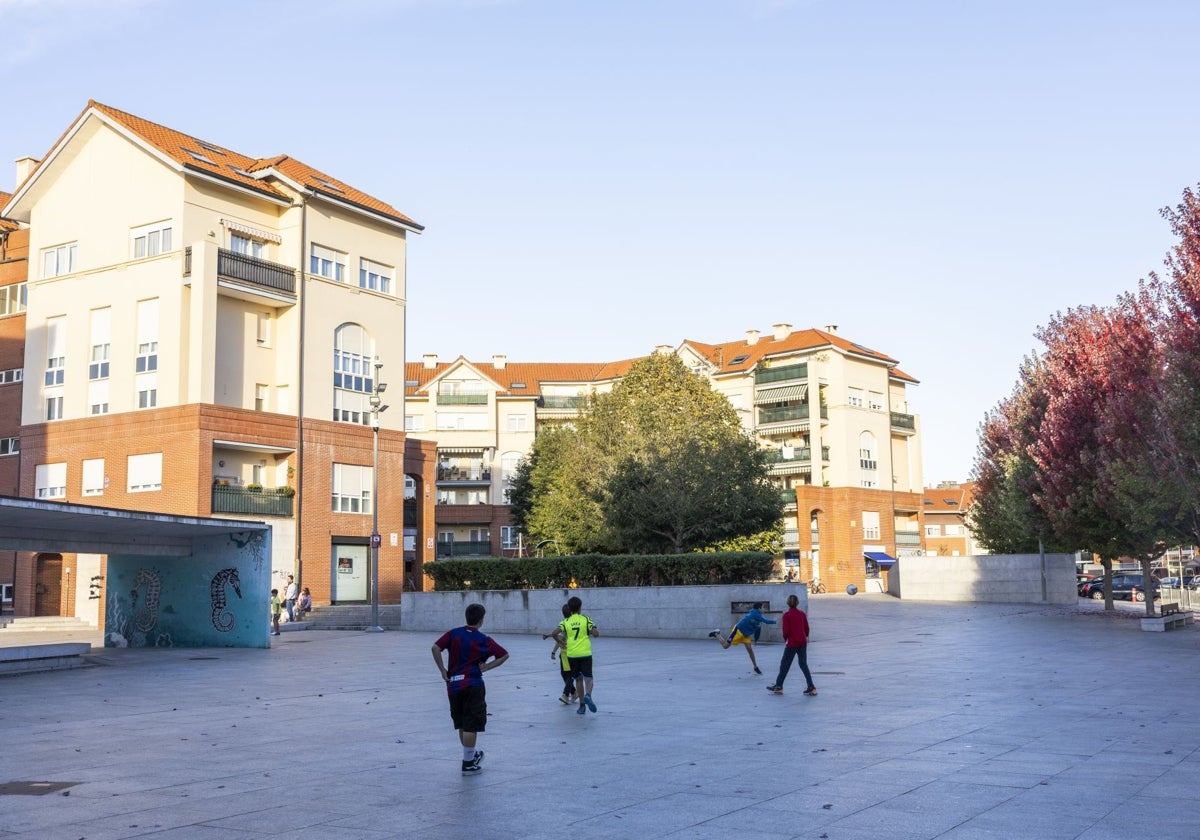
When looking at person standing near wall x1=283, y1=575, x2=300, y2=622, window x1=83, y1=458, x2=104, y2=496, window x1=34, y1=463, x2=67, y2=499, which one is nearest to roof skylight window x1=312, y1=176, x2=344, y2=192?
window x1=83, y1=458, x2=104, y2=496

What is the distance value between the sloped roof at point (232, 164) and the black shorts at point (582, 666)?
3353 cm

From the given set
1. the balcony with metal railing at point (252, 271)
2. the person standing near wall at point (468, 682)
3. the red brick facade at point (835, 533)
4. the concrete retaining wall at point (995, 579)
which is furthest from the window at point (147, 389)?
the red brick facade at point (835, 533)

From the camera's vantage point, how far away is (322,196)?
4522cm

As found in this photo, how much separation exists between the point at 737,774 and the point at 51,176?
150 feet

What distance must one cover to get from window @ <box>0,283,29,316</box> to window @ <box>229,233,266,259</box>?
11.6 meters

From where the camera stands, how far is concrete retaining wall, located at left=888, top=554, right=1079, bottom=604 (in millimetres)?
42875

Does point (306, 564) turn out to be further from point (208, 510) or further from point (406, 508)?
point (406, 508)

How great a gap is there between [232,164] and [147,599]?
81.0 feet

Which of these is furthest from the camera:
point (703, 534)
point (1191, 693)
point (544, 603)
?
point (703, 534)

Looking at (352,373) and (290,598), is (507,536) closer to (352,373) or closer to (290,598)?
(352,373)

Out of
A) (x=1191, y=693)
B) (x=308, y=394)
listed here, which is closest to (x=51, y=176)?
(x=308, y=394)

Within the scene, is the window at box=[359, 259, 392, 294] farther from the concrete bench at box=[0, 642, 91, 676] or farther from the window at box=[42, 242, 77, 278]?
the concrete bench at box=[0, 642, 91, 676]

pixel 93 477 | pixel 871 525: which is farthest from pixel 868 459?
pixel 93 477

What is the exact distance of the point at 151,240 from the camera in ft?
140
